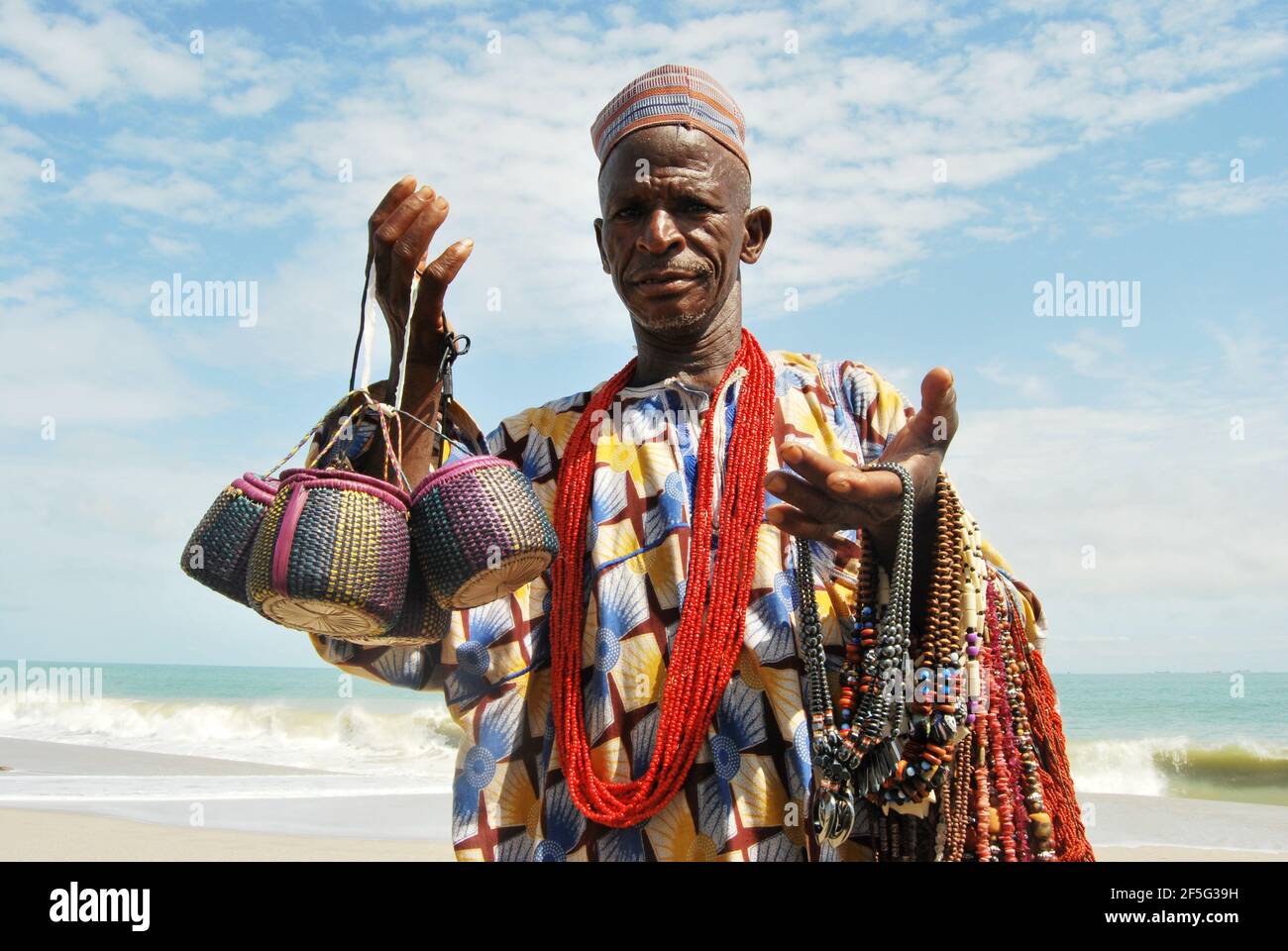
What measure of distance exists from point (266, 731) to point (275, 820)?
45.7ft

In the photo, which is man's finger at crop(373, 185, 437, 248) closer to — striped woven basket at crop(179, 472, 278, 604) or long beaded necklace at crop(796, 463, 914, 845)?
striped woven basket at crop(179, 472, 278, 604)

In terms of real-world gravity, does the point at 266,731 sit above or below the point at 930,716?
below

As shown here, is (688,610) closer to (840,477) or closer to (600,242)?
(840,477)

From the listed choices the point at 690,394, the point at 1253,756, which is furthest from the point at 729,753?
the point at 1253,756

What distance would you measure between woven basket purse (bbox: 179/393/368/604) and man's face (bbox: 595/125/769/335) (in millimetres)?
1032

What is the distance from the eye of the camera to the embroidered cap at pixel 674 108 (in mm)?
2705

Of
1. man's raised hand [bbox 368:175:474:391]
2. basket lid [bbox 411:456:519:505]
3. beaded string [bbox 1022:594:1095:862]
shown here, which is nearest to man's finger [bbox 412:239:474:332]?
man's raised hand [bbox 368:175:474:391]

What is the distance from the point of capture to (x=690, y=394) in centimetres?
278

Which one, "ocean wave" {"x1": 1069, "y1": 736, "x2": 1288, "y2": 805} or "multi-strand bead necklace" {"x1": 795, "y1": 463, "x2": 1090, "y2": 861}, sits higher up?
"multi-strand bead necklace" {"x1": 795, "y1": 463, "x2": 1090, "y2": 861}

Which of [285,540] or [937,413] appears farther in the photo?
[937,413]

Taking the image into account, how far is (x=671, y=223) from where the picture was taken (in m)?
2.60

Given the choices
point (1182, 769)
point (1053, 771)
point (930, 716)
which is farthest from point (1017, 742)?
point (1182, 769)

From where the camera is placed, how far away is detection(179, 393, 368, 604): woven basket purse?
6.74 feet

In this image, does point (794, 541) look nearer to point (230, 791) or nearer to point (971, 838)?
point (971, 838)
